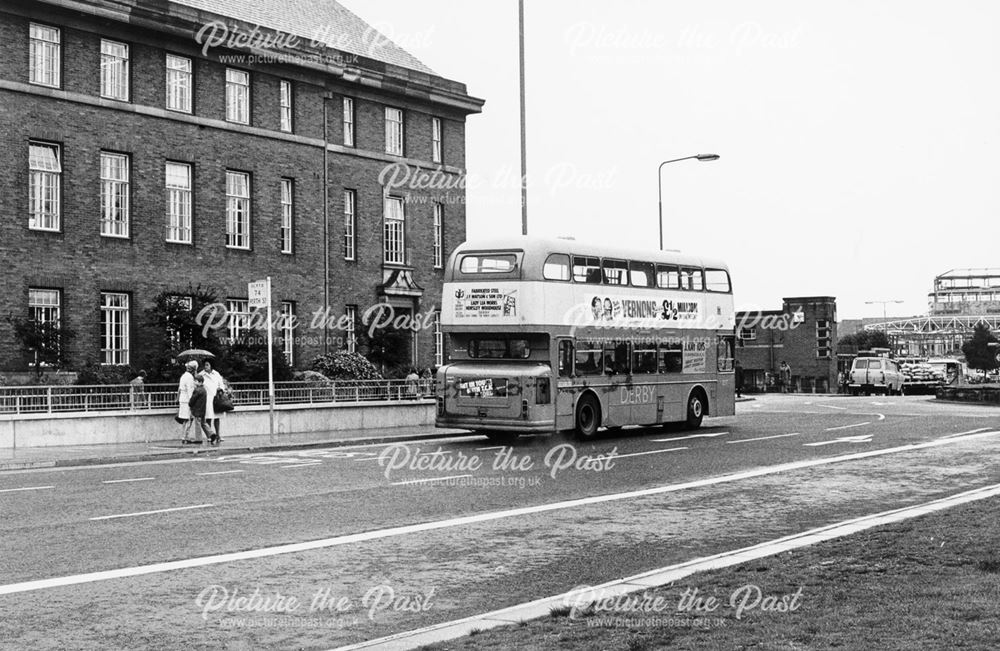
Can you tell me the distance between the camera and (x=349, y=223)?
44906 millimetres

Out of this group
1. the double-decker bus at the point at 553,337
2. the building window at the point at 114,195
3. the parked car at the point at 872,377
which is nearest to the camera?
the double-decker bus at the point at 553,337

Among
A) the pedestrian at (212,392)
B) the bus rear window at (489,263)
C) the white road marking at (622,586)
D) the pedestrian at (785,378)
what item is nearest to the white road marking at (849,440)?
the bus rear window at (489,263)


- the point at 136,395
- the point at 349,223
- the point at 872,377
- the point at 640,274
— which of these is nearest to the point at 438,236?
the point at 349,223

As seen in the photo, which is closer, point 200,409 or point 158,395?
point 200,409

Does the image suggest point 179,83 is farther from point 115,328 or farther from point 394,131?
point 394,131

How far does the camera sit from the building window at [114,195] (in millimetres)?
36312

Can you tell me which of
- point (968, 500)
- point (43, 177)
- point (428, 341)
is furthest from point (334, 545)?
point (428, 341)

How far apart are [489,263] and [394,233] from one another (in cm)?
2112

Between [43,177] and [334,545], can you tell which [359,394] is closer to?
[43,177]

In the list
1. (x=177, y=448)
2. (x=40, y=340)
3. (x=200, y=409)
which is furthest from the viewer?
(x=40, y=340)

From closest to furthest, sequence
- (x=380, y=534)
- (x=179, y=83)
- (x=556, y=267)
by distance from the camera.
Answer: (x=380, y=534)
(x=556, y=267)
(x=179, y=83)

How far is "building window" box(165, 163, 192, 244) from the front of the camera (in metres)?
38.3

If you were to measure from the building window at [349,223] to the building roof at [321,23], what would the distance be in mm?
5209

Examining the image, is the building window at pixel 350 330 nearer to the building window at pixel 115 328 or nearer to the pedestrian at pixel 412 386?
the building window at pixel 115 328
